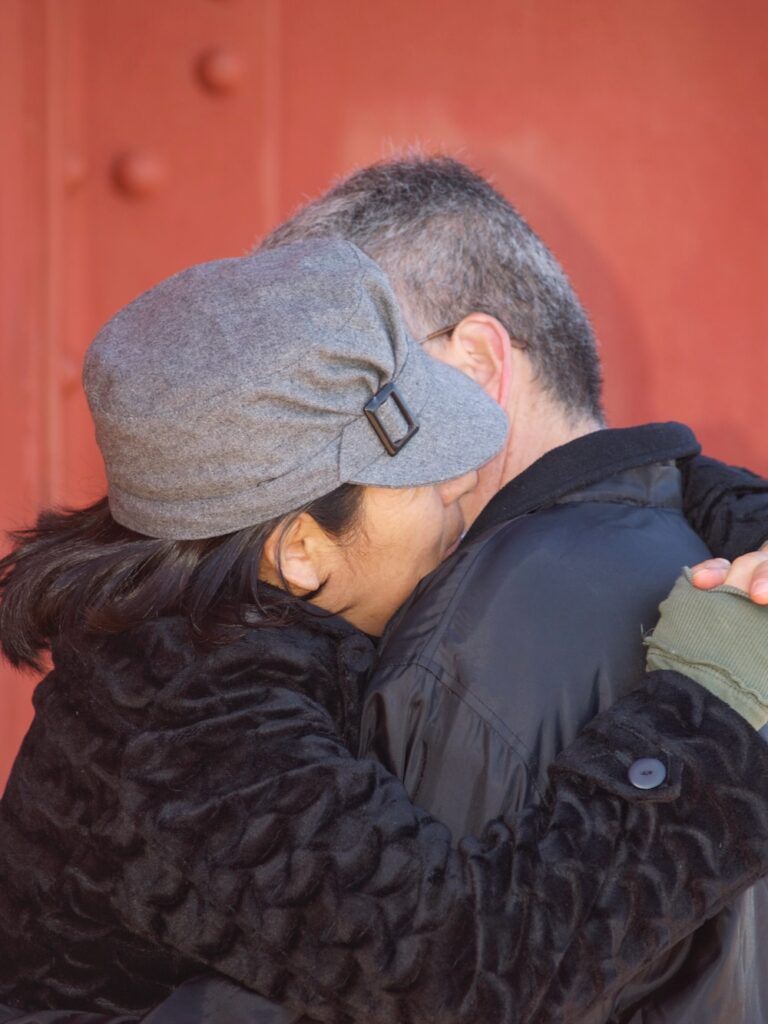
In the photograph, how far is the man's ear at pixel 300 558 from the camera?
1.59m

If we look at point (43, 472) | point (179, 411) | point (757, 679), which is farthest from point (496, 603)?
point (43, 472)

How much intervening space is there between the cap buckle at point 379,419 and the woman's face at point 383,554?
0.06 meters

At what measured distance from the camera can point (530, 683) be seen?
145 cm

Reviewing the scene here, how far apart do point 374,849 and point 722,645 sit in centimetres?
40

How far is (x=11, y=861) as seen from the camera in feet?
5.29

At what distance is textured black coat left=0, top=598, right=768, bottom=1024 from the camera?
52.1 inches

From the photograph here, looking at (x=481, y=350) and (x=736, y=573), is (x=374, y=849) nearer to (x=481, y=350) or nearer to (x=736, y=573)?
(x=736, y=573)

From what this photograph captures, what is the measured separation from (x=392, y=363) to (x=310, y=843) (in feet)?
1.74

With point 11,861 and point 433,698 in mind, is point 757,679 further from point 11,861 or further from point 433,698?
point 11,861

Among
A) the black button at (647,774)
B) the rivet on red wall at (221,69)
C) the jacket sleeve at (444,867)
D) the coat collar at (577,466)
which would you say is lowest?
the jacket sleeve at (444,867)

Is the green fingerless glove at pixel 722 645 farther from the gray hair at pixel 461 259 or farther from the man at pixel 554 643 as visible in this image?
the gray hair at pixel 461 259

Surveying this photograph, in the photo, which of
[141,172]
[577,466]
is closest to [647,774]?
[577,466]

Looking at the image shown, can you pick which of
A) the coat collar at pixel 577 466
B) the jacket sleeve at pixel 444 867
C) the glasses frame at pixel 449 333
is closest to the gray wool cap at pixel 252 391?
the coat collar at pixel 577 466

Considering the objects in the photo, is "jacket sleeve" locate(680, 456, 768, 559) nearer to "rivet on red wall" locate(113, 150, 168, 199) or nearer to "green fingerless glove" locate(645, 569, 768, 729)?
"green fingerless glove" locate(645, 569, 768, 729)
